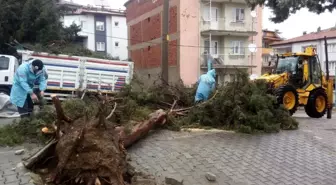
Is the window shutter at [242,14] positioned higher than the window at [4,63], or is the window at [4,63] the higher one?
the window shutter at [242,14]

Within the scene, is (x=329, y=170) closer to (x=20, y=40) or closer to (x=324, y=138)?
(x=324, y=138)

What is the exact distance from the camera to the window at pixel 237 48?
104 feet

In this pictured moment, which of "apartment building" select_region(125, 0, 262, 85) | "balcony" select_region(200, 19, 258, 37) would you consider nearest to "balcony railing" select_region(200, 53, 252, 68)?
"apartment building" select_region(125, 0, 262, 85)

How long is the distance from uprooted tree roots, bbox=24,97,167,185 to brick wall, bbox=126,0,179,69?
24933 mm

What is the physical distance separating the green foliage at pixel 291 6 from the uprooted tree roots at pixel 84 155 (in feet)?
11.0

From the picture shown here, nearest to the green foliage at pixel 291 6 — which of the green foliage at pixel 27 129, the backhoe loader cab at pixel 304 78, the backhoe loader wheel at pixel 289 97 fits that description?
the green foliage at pixel 27 129

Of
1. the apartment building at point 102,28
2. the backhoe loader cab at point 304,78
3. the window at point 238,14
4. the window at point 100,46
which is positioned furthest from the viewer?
the window at point 100,46

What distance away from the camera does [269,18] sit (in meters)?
6.87

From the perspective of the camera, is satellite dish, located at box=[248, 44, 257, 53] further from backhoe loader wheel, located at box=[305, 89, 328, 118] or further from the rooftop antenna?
the rooftop antenna

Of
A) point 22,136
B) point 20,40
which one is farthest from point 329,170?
point 20,40

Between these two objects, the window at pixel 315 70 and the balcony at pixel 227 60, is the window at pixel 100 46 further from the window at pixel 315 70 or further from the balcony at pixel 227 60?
the window at pixel 315 70

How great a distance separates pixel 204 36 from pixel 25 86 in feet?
80.9

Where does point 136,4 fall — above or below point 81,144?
above

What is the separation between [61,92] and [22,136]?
22.6 feet
